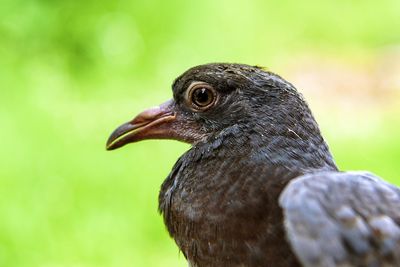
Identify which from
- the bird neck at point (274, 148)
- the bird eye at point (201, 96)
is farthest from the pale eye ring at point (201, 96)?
the bird neck at point (274, 148)

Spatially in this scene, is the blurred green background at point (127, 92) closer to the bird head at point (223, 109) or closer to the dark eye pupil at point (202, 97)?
the bird head at point (223, 109)

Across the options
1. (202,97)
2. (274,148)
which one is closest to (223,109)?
(202,97)

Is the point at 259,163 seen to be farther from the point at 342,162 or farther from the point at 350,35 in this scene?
the point at 350,35

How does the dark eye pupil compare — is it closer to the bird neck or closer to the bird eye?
the bird eye

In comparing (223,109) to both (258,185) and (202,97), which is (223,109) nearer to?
(202,97)

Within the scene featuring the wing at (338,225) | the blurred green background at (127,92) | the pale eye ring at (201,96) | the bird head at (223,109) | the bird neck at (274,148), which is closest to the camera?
the wing at (338,225)

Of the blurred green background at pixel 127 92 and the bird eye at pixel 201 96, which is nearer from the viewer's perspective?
the bird eye at pixel 201 96

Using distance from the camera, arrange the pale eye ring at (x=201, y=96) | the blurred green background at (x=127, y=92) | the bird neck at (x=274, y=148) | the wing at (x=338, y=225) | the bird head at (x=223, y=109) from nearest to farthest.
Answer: the wing at (x=338, y=225) → the bird neck at (x=274, y=148) → the bird head at (x=223, y=109) → the pale eye ring at (x=201, y=96) → the blurred green background at (x=127, y=92)

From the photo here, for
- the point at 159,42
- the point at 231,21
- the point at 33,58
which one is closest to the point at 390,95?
the point at 231,21

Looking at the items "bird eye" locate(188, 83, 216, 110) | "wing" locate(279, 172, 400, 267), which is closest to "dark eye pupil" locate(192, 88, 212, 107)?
"bird eye" locate(188, 83, 216, 110)
